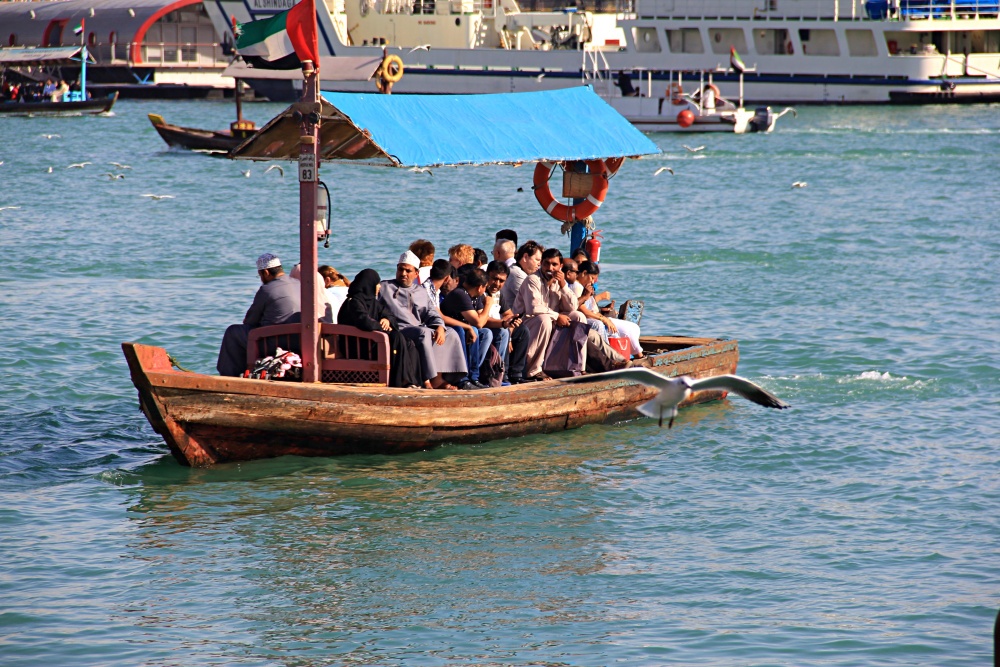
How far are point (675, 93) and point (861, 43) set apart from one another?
1094 centimetres

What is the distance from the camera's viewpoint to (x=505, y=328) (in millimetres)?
11859

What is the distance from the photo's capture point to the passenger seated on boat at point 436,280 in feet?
37.3

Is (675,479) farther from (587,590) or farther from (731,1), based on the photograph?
(731,1)

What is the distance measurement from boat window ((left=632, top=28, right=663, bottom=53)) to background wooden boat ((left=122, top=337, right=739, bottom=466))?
169 feet

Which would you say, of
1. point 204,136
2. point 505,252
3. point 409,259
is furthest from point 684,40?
point 409,259

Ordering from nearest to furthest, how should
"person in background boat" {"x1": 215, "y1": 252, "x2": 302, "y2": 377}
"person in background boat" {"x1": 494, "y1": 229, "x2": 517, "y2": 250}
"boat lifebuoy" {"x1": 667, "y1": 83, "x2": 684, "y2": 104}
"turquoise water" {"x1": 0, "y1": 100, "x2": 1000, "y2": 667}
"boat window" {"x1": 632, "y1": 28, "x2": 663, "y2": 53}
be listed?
"turquoise water" {"x1": 0, "y1": 100, "x2": 1000, "y2": 667}, "person in background boat" {"x1": 215, "y1": 252, "x2": 302, "y2": 377}, "person in background boat" {"x1": 494, "y1": 229, "x2": 517, "y2": 250}, "boat lifebuoy" {"x1": 667, "y1": 83, "x2": 684, "y2": 104}, "boat window" {"x1": 632, "y1": 28, "x2": 663, "y2": 53}

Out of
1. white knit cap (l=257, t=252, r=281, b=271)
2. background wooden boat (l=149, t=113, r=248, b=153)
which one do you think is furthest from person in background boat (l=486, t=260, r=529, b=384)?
background wooden boat (l=149, t=113, r=248, b=153)

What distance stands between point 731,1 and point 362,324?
52.2 m

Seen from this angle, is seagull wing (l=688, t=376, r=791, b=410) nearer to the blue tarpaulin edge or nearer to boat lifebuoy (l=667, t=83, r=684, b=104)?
the blue tarpaulin edge

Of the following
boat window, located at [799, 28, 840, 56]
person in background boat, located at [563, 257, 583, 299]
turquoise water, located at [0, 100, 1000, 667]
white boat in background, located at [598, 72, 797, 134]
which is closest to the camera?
turquoise water, located at [0, 100, 1000, 667]

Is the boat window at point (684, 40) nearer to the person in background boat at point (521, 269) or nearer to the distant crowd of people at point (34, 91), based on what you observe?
the distant crowd of people at point (34, 91)

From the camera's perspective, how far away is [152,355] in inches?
402

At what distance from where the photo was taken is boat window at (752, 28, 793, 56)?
5978cm

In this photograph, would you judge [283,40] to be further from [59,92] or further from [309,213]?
[59,92]
